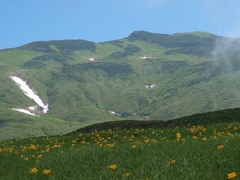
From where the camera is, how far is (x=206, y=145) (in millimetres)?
11617

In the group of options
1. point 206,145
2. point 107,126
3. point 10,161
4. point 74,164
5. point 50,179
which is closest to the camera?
point 50,179

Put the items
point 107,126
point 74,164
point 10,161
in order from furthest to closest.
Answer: point 107,126, point 10,161, point 74,164

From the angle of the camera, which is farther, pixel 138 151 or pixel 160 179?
pixel 138 151

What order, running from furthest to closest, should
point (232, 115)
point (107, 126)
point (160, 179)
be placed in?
point (107, 126) → point (232, 115) → point (160, 179)

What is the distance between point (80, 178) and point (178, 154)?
11.0 ft

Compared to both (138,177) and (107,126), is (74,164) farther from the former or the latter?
(107,126)

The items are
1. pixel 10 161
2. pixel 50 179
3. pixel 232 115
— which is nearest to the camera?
pixel 50 179

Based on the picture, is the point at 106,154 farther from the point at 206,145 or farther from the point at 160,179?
the point at 160,179

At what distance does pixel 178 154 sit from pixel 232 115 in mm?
31030

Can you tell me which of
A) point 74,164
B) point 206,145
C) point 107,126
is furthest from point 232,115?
point 74,164

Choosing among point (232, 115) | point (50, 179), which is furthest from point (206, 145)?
point (232, 115)

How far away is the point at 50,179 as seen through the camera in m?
8.51

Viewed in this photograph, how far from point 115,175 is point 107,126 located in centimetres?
4081

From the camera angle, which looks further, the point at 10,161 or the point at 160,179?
the point at 10,161
